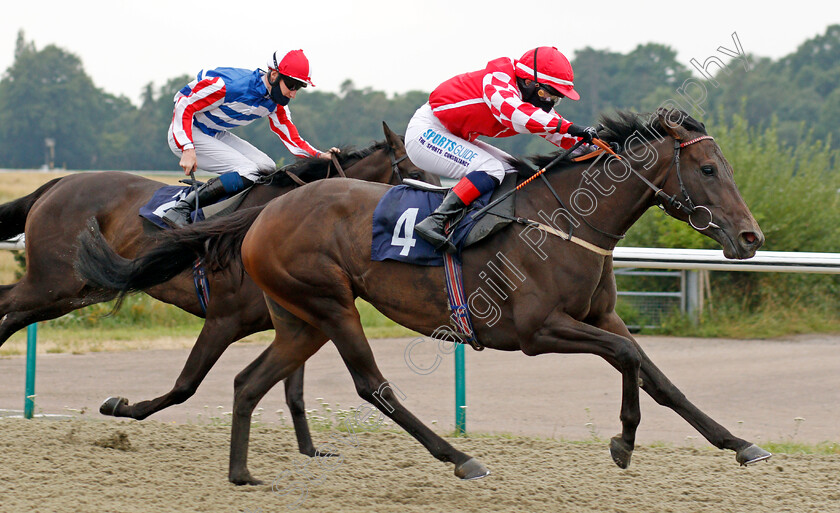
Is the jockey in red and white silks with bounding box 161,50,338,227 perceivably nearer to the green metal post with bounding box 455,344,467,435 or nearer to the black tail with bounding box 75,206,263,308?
the black tail with bounding box 75,206,263,308

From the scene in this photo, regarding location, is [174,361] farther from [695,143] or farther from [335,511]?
[695,143]

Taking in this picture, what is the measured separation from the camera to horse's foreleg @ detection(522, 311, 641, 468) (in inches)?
146

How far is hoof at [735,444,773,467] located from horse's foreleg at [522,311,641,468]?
1.45ft

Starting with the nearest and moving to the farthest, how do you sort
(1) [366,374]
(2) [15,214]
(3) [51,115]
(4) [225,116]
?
(1) [366,374] < (4) [225,116] < (2) [15,214] < (3) [51,115]

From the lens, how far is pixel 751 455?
148 inches

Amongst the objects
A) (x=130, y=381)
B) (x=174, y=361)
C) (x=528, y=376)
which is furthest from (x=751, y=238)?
(x=174, y=361)

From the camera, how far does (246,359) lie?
26.0ft

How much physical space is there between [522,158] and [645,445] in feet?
5.93

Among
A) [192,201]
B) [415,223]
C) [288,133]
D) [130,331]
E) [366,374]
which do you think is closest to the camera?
[415,223]

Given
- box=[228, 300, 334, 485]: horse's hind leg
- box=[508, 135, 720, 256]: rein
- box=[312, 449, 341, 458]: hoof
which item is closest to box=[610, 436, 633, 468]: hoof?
box=[508, 135, 720, 256]: rein

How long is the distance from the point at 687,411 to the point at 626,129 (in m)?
1.23

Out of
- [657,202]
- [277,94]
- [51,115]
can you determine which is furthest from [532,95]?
[51,115]

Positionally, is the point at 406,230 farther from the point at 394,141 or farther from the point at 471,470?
the point at 394,141

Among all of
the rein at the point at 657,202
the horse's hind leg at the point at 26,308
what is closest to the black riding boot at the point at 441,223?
the rein at the point at 657,202
